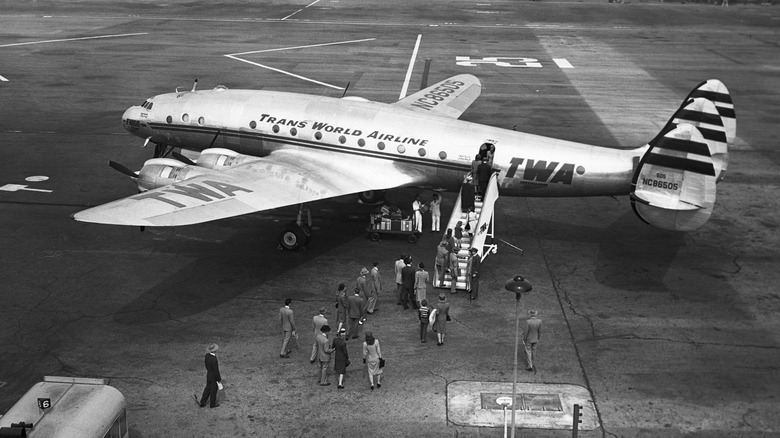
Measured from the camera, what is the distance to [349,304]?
24109 millimetres

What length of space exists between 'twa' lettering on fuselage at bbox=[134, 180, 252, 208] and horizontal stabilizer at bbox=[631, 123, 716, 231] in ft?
43.1

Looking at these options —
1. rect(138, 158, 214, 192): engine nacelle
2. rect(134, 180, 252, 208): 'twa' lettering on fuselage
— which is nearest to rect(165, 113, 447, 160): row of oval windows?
rect(138, 158, 214, 192): engine nacelle

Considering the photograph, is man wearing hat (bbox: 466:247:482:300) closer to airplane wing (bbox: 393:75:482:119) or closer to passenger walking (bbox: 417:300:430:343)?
passenger walking (bbox: 417:300:430:343)

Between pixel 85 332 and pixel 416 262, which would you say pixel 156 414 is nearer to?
pixel 85 332

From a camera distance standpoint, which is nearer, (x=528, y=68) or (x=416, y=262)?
(x=416, y=262)

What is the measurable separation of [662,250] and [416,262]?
9322 mm

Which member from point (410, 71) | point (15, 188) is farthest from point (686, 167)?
point (410, 71)

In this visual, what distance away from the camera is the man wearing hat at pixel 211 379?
20.5 meters

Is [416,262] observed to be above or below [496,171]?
below

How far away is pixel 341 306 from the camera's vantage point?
24.7 meters

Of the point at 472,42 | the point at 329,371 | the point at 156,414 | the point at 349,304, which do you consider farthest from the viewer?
the point at 472,42

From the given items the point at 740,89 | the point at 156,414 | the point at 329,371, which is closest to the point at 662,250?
the point at 329,371

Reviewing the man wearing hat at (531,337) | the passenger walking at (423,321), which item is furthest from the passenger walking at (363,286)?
the man wearing hat at (531,337)

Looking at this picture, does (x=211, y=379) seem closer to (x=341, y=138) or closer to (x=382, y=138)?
(x=341, y=138)
